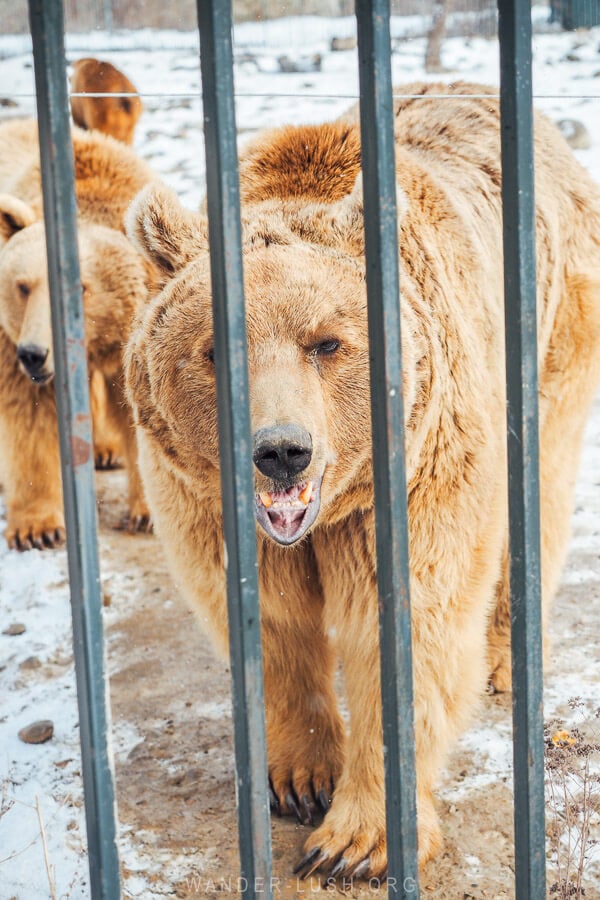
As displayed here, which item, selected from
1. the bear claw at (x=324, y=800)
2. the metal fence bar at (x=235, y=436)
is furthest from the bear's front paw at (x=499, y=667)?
the metal fence bar at (x=235, y=436)

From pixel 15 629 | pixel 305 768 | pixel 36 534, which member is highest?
pixel 36 534

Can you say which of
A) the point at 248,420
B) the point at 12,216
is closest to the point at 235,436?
the point at 248,420

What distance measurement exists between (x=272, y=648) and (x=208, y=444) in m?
0.78

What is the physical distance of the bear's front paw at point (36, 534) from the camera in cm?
569

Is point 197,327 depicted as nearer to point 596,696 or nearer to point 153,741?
point 153,741

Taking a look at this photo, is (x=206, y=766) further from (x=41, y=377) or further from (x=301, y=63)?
(x=301, y=63)

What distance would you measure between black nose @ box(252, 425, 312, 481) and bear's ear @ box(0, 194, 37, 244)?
3.91m

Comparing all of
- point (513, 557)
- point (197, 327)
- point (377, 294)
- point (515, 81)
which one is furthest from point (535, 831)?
point (197, 327)

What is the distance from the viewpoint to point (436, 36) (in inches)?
465

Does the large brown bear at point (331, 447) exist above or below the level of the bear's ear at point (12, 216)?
below

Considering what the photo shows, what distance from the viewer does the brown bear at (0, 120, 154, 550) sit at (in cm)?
571

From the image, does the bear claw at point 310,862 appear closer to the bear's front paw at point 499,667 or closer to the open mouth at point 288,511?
the open mouth at point 288,511

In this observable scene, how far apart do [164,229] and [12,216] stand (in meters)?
3.26

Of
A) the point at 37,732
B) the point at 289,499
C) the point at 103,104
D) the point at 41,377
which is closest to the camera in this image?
the point at 289,499
